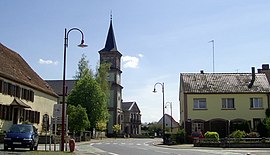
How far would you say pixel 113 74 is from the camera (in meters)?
101

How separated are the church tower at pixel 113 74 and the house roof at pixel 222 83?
4521cm

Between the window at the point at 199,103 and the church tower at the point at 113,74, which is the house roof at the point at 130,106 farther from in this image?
the window at the point at 199,103

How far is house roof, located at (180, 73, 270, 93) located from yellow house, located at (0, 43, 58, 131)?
18.7m

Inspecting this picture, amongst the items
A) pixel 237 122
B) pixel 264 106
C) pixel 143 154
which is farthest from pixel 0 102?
pixel 264 106

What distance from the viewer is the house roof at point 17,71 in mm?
42128

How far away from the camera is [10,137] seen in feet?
84.6

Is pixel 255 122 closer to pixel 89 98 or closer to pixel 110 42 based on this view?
pixel 89 98

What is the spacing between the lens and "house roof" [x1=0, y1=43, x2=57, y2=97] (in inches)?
1659

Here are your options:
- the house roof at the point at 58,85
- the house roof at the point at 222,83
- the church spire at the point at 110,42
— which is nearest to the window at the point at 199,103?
the house roof at the point at 222,83

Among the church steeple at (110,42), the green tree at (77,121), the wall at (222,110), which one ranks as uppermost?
the church steeple at (110,42)

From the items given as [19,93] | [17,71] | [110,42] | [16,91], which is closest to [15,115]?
[19,93]

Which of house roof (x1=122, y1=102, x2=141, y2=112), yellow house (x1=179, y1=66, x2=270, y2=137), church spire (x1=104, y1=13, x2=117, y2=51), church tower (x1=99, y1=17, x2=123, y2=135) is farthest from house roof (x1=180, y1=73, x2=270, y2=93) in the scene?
house roof (x1=122, y1=102, x2=141, y2=112)

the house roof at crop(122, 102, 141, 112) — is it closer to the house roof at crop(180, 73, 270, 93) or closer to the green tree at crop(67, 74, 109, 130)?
the green tree at crop(67, 74, 109, 130)

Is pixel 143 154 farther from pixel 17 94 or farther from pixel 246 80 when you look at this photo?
pixel 246 80
